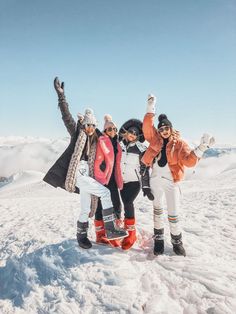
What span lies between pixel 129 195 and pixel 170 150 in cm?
106

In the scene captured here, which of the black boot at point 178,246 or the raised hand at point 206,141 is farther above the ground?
the raised hand at point 206,141

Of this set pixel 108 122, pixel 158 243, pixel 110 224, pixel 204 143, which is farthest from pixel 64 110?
Result: pixel 158 243

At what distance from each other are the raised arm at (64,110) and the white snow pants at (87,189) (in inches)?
26.0

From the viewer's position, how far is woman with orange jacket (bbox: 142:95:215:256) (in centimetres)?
466

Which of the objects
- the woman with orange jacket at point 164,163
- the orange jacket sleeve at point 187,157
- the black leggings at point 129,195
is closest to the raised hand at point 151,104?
the woman with orange jacket at point 164,163

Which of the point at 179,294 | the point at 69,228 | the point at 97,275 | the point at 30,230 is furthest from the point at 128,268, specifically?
the point at 30,230

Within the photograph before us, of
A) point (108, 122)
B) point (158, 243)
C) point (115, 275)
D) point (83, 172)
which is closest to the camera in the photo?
point (115, 275)

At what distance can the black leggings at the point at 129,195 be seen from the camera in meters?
4.98

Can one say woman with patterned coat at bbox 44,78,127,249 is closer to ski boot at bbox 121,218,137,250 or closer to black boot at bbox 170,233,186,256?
ski boot at bbox 121,218,137,250

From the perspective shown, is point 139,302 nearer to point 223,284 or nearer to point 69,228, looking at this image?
point 223,284

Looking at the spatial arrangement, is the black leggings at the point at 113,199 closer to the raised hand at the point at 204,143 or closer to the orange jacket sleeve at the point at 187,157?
the orange jacket sleeve at the point at 187,157

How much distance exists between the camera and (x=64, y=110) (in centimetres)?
501

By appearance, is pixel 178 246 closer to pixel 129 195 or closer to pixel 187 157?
pixel 129 195

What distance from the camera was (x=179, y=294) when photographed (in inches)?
148
